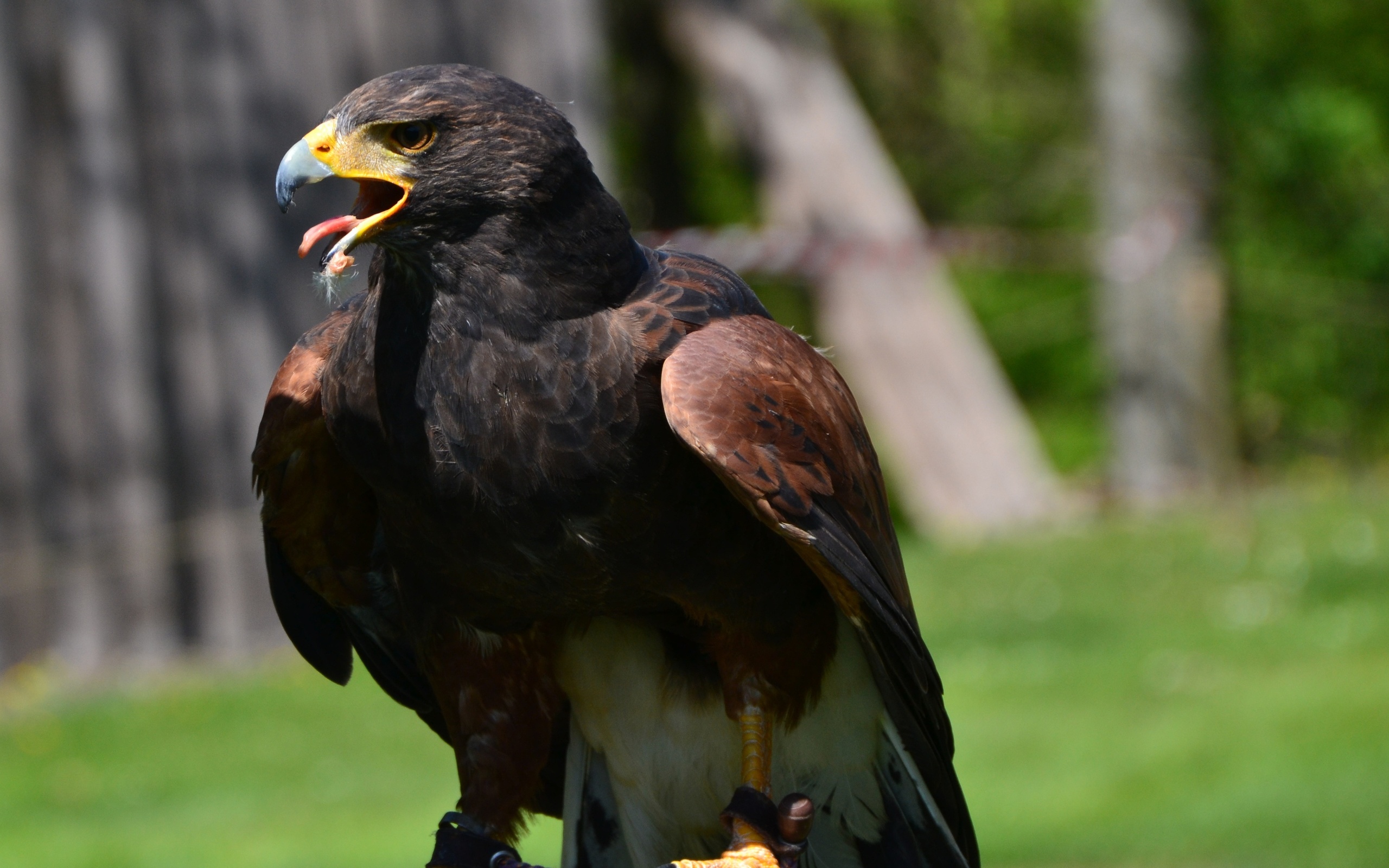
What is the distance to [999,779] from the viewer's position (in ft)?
18.5

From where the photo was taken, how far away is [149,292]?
711 centimetres

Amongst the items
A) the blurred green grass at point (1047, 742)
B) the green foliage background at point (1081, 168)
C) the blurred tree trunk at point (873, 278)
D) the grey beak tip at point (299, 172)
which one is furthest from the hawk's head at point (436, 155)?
the green foliage background at point (1081, 168)

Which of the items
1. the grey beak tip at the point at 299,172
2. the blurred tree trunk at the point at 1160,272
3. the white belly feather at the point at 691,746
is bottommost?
the white belly feather at the point at 691,746

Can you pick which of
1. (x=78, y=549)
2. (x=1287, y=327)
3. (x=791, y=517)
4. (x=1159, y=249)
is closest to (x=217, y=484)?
(x=78, y=549)

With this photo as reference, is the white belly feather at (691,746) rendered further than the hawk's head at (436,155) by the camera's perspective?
Yes

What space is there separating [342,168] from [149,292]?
195 inches

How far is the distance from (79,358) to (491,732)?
15.4ft

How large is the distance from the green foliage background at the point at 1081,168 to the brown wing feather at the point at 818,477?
31.3 ft

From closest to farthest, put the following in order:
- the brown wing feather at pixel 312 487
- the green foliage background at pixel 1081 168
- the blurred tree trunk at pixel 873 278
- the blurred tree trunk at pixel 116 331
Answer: the brown wing feather at pixel 312 487 → the blurred tree trunk at pixel 116 331 → the blurred tree trunk at pixel 873 278 → the green foliage background at pixel 1081 168

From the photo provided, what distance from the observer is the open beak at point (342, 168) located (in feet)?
8.14

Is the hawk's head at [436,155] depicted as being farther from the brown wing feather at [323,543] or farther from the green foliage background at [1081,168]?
the green foliage background at [1081,168]

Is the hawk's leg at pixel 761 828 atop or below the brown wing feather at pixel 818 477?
below

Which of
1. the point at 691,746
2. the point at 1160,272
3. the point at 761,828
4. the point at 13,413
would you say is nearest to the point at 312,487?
the point at 691,746

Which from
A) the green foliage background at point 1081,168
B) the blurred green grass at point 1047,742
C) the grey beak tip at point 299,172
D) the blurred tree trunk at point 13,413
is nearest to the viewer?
the grey beak tip at point 299,172
